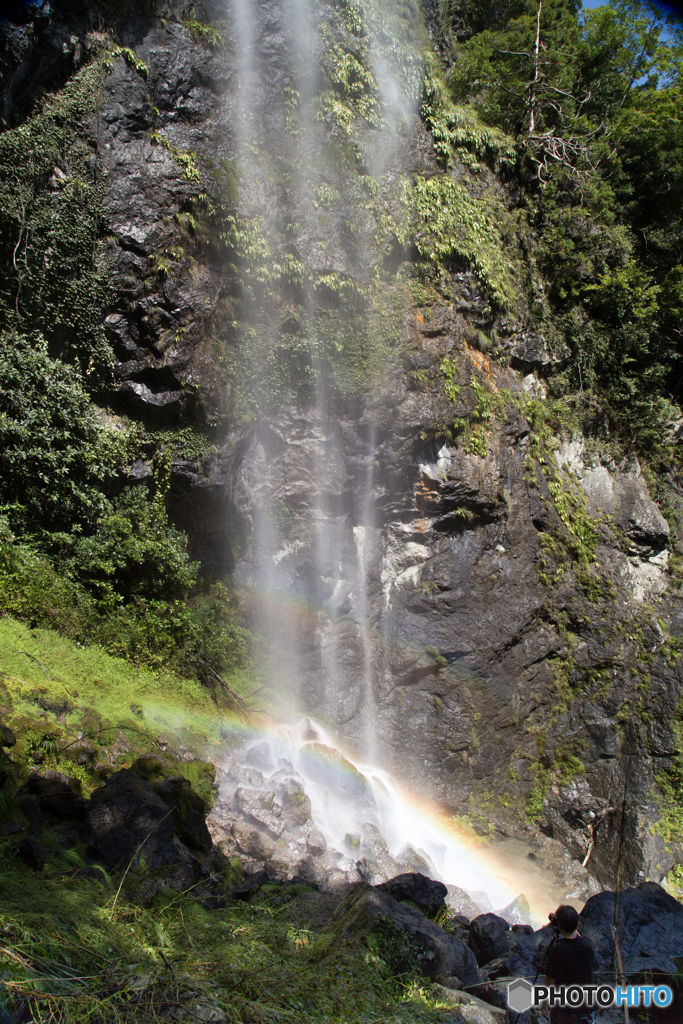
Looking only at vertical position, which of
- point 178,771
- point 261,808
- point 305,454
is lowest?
point 261,808

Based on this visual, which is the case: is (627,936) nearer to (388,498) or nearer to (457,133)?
(388,498)

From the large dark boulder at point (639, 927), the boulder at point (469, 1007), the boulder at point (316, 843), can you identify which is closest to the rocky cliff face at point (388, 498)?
the boulder at point (316, 843)

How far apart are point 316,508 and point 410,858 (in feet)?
17.6

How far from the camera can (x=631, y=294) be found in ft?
38.3

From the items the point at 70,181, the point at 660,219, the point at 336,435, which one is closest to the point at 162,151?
the point at 70,181

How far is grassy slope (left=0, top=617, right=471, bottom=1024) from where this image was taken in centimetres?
195

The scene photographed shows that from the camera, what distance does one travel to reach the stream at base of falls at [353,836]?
632 cm

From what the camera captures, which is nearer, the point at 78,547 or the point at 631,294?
the point at 78,547

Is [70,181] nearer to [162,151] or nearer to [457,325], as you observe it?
[162,151]

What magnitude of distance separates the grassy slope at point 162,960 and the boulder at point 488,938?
1.91m

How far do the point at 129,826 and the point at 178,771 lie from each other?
168cm

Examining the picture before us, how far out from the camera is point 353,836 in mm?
7215

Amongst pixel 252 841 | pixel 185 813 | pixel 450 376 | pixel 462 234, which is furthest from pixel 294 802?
pixel 462 234

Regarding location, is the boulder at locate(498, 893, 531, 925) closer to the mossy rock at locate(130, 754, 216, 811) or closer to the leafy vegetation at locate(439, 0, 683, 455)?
the mossy rock at locate(130, 754, 216, 811)
